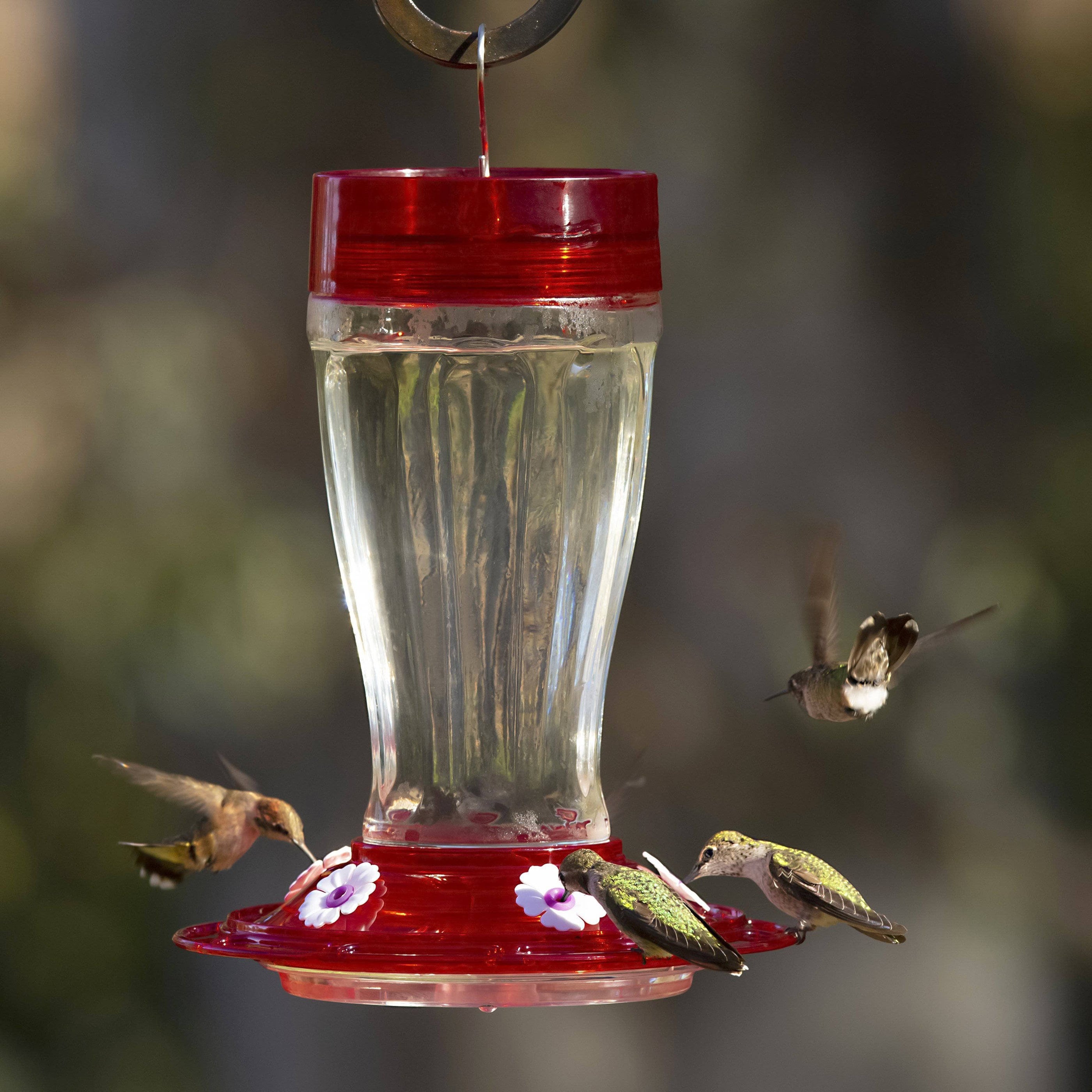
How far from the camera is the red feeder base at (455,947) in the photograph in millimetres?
1435

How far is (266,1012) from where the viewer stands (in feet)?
13.6

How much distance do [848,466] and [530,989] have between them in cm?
282

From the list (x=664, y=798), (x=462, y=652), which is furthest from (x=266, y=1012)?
(x=462, y=652)

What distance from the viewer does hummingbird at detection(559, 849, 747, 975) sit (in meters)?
1.42

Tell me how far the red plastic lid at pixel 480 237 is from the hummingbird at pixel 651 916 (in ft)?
1.64

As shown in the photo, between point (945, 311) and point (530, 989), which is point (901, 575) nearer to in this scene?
point (945, 311)

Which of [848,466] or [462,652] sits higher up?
[462,652]

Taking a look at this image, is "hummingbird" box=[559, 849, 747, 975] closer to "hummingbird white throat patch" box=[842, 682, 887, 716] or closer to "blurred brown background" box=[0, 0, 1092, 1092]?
"hummingbird white throat patch" box=[842, 682, 887, 716]

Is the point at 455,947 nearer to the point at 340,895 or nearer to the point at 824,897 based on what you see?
the point at 340,895

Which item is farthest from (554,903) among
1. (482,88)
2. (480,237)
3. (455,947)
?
(482,88)

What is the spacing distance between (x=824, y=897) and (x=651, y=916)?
1.11 ft

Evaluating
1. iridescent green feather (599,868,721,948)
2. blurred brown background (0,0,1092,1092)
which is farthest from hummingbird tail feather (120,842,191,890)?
blurred brown background (0,0,1092,1092)

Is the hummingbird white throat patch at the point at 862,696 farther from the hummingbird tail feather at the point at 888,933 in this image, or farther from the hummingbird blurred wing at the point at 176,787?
the hummingbird blurred wing at the point at 176,787

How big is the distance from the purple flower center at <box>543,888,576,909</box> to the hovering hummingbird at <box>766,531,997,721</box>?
617mm
